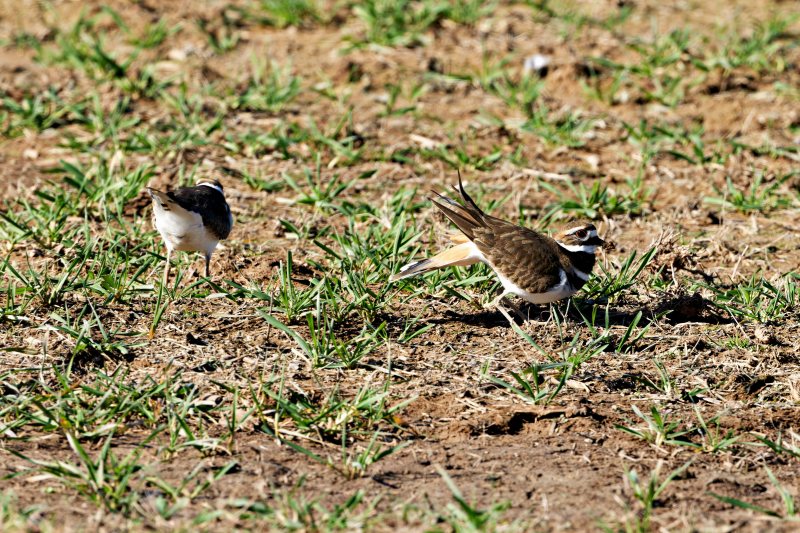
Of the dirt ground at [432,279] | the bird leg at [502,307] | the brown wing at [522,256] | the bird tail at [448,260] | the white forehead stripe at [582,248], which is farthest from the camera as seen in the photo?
the white forehead stripe at [582,248]

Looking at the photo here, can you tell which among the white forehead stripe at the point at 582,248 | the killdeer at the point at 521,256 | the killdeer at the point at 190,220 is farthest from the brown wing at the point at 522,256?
the killdeer at the point at 190,220

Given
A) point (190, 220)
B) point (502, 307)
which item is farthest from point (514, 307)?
point (190, 220)

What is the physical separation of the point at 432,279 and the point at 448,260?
47cm

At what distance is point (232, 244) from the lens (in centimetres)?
708

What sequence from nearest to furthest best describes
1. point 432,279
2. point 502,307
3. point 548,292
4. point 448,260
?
point 548,292 → point 448,260 → point 502,307 → point 432,279

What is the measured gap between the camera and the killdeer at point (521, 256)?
5.62 metres

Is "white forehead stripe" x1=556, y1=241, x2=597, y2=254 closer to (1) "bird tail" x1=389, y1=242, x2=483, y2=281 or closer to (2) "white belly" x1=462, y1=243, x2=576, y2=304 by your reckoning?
(2) "white belly" x1=462, y1=243, x2=576, y2=304

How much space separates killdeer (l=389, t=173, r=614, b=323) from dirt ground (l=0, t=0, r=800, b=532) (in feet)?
0.99

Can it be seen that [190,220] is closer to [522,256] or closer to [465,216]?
[465,216]

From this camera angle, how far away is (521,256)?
5.65m

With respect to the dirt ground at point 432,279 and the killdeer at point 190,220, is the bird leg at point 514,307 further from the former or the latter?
the killdeer at point 190,220

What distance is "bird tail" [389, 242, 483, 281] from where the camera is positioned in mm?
5812

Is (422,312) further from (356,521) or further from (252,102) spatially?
(252,102)

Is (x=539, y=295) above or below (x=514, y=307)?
above
